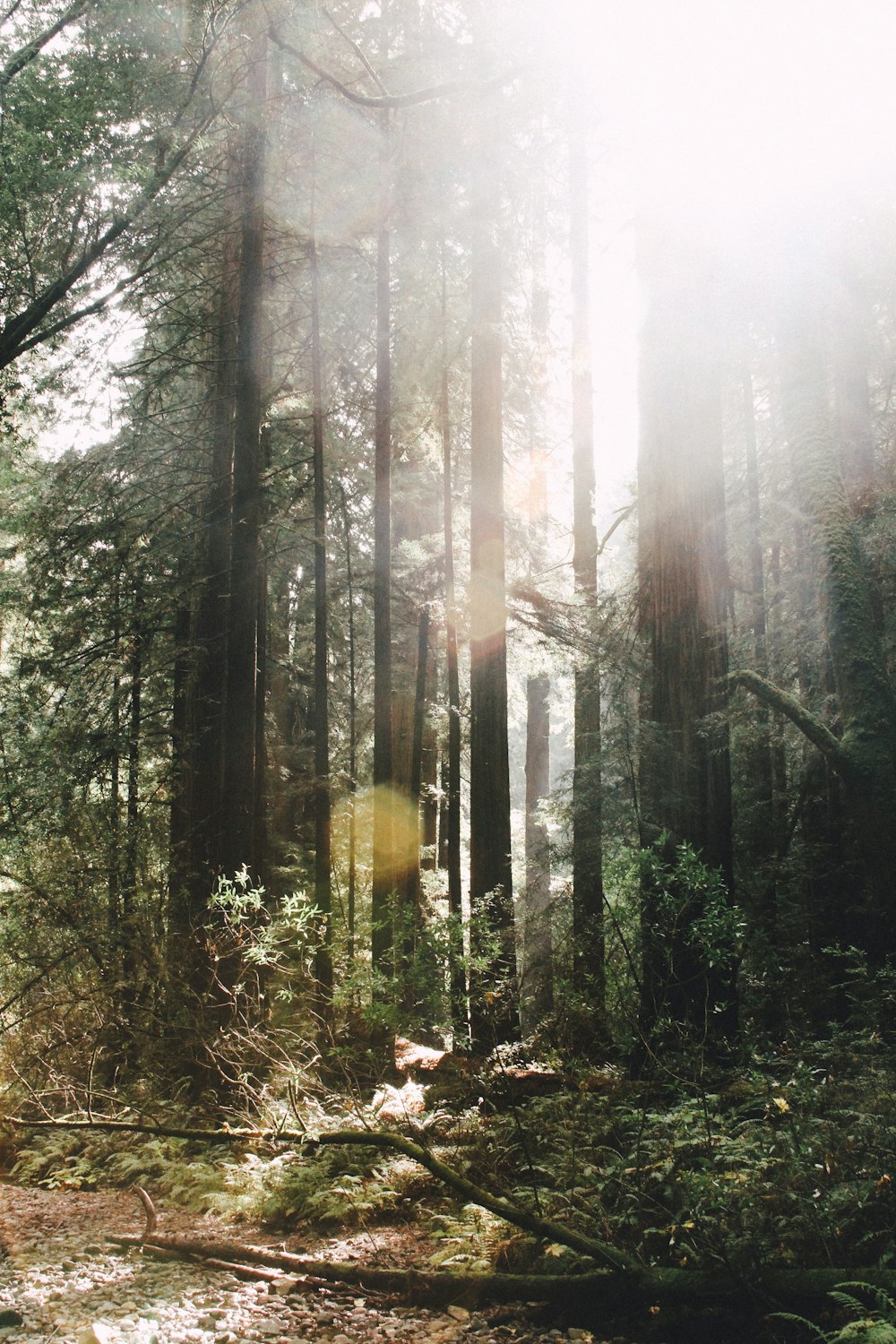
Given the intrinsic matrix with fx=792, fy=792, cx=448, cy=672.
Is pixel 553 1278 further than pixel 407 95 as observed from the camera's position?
No

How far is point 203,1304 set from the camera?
13.4ft

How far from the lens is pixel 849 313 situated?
32.1 ft

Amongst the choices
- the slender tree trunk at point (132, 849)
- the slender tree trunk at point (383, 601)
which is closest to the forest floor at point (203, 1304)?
the slender tree trunk at point (132, 849)

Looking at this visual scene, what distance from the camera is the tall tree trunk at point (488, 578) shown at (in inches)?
382

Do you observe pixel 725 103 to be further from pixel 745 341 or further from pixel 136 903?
pixel 136 903

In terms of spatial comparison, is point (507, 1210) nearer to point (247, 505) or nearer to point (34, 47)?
point (247, 505)

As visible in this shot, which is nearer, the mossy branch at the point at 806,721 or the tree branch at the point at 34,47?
the mossy branch at the point at 806,721

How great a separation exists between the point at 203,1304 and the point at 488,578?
314 inches

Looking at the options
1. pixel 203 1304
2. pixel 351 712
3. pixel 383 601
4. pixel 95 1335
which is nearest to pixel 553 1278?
pixel 203 1304

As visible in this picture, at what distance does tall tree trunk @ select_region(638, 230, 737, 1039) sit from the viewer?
290 inches

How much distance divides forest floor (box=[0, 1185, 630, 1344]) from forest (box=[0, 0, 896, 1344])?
7.7 inches

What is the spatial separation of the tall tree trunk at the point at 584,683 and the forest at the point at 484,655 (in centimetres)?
7

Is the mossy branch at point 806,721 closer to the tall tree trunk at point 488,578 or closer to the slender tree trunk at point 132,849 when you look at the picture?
the tall tree trunk at point 488,578

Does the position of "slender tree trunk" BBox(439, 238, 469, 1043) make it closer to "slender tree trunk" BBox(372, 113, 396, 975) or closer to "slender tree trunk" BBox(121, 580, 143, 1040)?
"slender tree trunk" BBox(372, 113, 396, 975)
